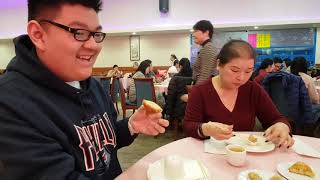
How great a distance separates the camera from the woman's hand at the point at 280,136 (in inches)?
51.3

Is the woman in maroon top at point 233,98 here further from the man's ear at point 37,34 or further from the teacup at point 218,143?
the man's ear at point 37,34

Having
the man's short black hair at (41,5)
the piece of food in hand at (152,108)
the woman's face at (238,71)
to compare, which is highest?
the man's short black hair at (41,5)

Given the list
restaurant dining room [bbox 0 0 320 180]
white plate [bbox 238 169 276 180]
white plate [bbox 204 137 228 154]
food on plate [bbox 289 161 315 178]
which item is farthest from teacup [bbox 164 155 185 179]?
food on plate [bbox 289 161 315 178]

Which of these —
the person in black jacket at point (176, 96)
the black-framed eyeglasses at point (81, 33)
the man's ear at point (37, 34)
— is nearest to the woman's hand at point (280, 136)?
the black-framed eyeglasses at point (81, 33)

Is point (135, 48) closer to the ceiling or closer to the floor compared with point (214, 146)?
closer to the ceiling

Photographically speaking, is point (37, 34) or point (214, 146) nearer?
point (37, 34)

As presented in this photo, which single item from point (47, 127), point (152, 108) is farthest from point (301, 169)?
point (47, 127)

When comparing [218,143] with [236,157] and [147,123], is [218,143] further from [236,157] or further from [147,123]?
[147,123]

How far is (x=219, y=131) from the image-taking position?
127 centimetres

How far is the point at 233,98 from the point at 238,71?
0.20 m

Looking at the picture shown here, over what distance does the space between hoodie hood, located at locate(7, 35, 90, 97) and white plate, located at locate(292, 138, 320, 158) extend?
110 centimetres

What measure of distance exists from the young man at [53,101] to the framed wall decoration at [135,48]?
9.10 meters

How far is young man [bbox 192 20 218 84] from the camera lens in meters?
3.38

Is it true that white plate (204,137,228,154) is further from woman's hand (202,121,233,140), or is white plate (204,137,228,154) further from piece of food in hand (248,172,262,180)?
piece of food in hand (248,172,262,180)
